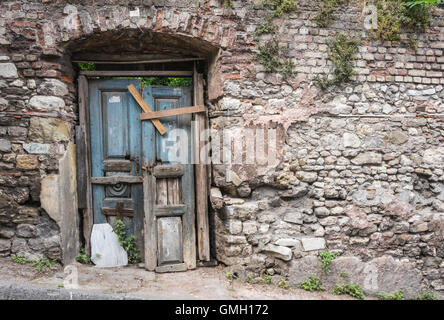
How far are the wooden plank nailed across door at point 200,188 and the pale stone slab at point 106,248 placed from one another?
85 cm

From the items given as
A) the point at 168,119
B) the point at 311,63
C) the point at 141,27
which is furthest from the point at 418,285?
the point at 141,27

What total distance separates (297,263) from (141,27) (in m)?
2.79

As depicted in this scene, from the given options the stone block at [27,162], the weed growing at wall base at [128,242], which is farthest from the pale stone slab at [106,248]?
the stone block at [27,162]

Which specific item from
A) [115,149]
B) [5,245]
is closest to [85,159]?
[115,149]

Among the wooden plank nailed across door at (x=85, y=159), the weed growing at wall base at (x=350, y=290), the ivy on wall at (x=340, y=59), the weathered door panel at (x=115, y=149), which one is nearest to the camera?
the weed growing at wall base at (x=350, y=290)

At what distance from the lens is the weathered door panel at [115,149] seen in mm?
3629

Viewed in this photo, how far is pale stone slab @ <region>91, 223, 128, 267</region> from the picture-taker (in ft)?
11.6

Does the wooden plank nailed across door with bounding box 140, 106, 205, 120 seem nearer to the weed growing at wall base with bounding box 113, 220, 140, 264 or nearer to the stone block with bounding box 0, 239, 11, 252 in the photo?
the weed growing at wall base with bounding box 113, 220, 140, 264

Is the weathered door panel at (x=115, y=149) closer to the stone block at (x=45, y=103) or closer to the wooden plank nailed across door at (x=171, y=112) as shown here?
the wooden plank nailed across door at (x=171, y=112)

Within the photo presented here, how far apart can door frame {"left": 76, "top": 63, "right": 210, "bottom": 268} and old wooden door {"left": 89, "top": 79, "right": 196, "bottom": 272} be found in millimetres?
65

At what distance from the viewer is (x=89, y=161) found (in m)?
3.61

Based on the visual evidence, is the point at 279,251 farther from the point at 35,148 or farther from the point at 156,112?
the point at 35,148

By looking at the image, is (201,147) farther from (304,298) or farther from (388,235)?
(388,235)

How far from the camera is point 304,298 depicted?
3.12 m
